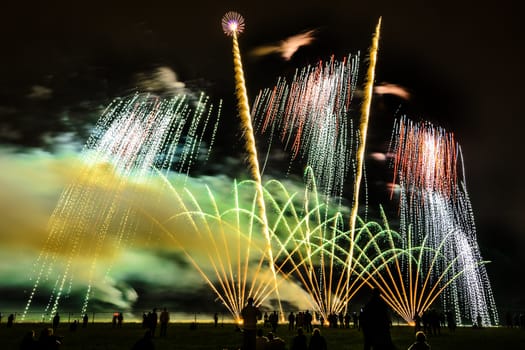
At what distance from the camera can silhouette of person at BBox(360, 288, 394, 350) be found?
10977mm

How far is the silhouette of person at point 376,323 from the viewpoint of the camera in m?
11.0

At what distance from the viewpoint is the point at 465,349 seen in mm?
20500

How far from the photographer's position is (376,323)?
1115 centimetres

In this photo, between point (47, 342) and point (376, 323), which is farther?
point (47, 342)

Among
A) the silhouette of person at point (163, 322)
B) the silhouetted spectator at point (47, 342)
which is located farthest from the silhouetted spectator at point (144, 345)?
the silhouette of person at point (163, 322)

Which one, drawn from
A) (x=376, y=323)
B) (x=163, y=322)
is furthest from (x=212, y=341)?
(x=376, y=323)

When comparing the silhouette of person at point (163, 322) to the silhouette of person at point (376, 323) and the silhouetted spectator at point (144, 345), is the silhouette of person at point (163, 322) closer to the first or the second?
the silhouetted spectator at point (144, 345)

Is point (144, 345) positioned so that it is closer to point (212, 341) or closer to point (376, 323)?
point (376, 323)

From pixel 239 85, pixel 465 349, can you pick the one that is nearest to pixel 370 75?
pixel 239 85

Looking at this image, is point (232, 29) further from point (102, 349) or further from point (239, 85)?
point (102, 349)

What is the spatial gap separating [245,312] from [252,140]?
2589cm

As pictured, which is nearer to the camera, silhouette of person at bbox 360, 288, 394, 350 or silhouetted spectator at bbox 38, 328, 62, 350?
silhouette of person at bbox 360, 288, 394, 350

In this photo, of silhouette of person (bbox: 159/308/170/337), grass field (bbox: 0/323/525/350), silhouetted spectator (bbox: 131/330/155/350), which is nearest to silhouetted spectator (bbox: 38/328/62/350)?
silhouetted spectator (bbox: 131/330/155/350)

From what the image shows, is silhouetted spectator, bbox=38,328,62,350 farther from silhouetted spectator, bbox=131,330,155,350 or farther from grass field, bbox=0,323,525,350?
grass field, bbox=0,323,525,350
